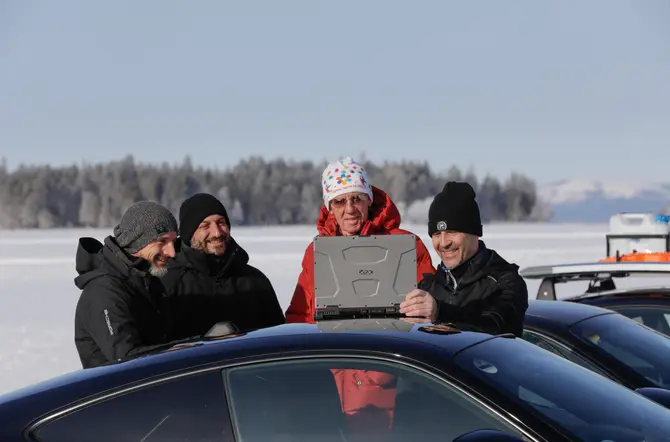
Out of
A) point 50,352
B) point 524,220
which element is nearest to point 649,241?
point 50,352

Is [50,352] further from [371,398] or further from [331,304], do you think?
[371,398]

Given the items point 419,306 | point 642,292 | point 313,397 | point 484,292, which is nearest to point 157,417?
point 313,397

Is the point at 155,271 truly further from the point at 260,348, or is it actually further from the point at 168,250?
the point at 260,348

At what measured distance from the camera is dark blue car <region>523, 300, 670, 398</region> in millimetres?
5621

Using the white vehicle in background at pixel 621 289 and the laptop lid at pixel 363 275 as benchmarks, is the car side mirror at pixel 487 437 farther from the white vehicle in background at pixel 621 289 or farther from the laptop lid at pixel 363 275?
the white vehicle in background at pixel 621 289

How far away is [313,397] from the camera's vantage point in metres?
3.61

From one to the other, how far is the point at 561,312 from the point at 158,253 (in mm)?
2361

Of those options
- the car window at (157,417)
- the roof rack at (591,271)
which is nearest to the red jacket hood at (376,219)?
the roof rack at (591,271)

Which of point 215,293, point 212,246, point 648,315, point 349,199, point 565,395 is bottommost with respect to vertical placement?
point 648,315

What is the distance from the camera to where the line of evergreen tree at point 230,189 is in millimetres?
106375

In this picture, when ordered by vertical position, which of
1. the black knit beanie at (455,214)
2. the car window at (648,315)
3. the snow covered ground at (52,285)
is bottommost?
the snow covered ground at (52,285)

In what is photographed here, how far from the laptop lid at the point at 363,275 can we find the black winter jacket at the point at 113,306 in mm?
746

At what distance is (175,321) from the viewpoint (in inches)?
217

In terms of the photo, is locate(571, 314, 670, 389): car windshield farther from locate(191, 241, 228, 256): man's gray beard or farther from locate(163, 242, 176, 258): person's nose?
locate(163, 242, 176, 258): person's nose
